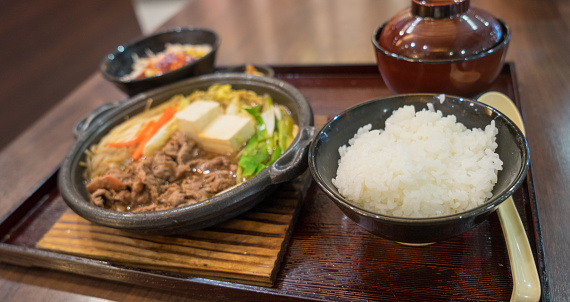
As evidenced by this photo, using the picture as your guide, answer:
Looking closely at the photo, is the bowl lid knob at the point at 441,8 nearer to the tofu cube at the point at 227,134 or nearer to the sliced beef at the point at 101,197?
the tofu cube at the point at 227,134

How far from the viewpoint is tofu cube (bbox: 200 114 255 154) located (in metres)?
1.69

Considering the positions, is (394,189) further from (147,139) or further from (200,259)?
(147,139)

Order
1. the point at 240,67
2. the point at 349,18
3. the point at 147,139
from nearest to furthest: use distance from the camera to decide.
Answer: the point at 147,139 < the point at 240,67 < the point at 349,18

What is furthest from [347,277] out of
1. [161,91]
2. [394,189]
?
[161,91]

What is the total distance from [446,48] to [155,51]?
1977 mm

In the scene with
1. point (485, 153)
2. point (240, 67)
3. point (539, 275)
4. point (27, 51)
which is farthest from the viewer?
point (27, 51)

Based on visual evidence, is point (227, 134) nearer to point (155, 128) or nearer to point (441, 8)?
point (155, 128)

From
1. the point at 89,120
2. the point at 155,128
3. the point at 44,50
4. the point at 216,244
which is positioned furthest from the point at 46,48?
the point at 216,244

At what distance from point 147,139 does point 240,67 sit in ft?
2.42

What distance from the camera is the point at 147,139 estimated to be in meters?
1.82

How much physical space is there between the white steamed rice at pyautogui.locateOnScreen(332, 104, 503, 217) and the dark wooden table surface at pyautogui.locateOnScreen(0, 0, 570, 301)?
14.0 inches

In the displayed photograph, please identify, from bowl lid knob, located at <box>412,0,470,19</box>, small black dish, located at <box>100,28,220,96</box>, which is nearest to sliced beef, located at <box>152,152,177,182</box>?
small black dish, located at <box>100,28,220,96</box>

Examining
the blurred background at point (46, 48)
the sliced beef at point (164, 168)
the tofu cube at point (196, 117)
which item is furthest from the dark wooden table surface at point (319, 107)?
the blurred background at point (46, 48)

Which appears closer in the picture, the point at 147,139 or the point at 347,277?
the point at 347,277
